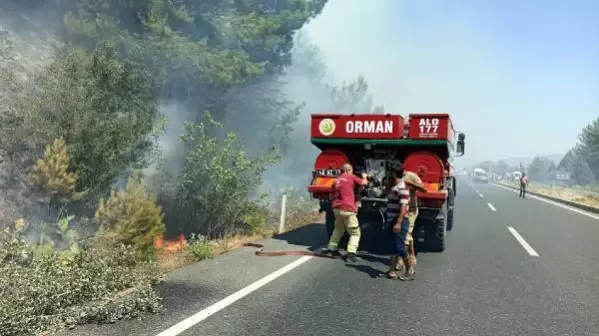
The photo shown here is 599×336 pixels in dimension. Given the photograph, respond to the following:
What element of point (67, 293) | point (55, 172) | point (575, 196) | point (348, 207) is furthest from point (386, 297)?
point (575, 196)

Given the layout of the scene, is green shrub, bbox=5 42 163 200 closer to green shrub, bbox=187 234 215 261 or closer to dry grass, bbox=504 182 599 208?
green shrub, bbox=187 234 215 261

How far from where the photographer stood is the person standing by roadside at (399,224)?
647cm

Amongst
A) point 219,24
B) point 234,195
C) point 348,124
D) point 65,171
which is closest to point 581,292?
point 348,124

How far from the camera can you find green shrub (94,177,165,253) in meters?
9.63

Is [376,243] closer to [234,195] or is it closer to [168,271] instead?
[168,271]

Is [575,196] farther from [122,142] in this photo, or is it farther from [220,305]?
[220,305]

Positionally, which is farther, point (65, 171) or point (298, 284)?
point (65, 171)

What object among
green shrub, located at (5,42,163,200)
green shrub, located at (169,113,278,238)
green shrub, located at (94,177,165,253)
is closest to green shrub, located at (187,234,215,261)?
green shrub, located at (94,177,165,253)

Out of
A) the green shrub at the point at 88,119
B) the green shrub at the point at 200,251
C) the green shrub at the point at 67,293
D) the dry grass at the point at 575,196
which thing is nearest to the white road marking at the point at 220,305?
the green shrub at the point at 67,293

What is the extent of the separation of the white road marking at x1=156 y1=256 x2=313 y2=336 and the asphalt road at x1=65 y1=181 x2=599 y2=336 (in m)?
0.02

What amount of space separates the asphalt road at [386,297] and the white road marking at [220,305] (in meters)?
0.02

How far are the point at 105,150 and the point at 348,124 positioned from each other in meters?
8.20

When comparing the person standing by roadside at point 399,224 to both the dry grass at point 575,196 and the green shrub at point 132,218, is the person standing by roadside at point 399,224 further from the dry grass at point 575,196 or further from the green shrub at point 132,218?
the dry grass at point 575,196

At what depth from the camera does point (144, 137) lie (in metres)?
15.9
